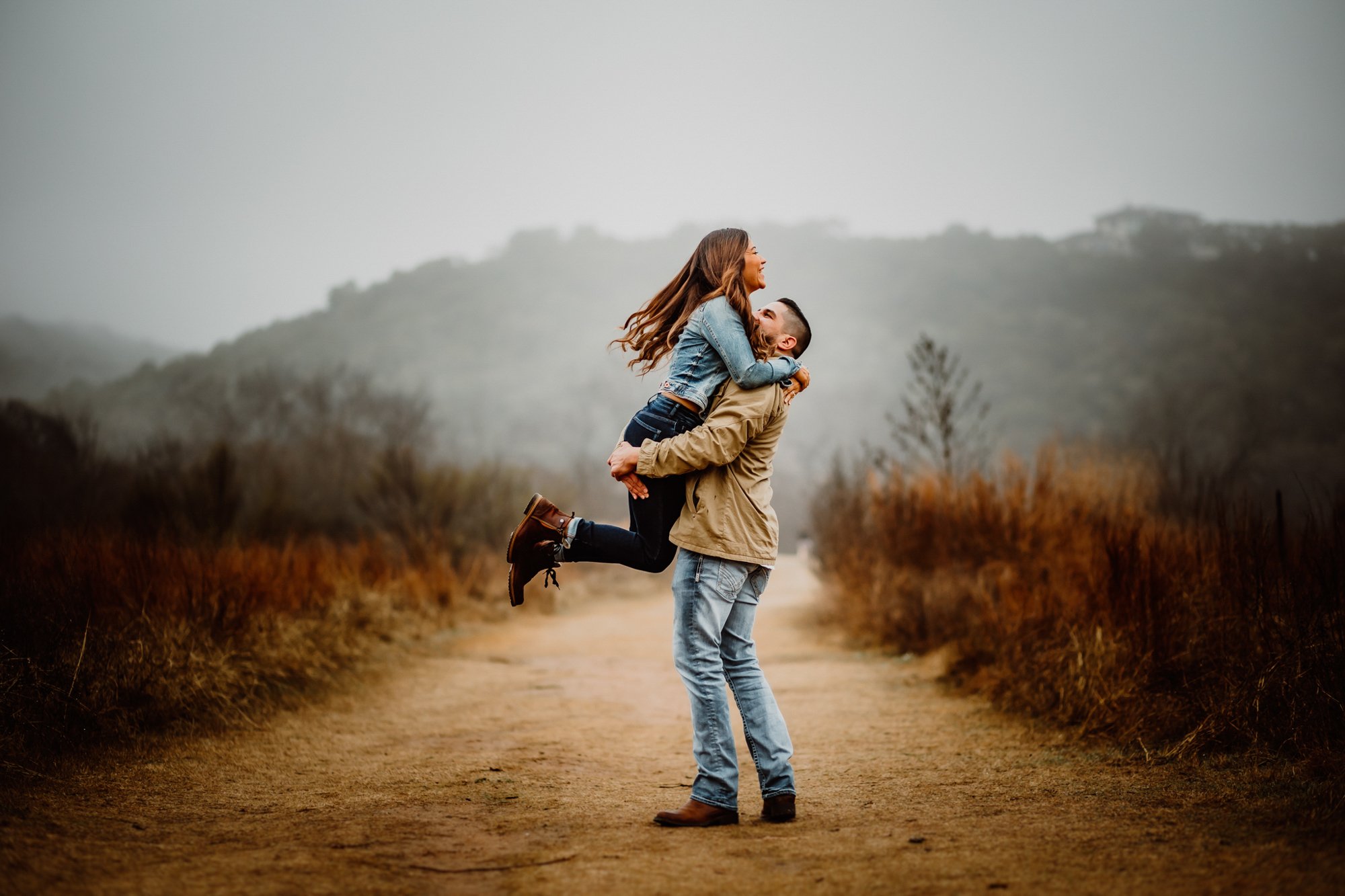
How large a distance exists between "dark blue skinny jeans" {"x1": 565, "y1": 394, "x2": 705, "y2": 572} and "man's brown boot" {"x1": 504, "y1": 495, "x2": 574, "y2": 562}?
340 millimetres

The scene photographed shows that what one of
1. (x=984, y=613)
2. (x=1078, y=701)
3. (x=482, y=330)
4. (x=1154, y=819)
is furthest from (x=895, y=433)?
(x=482, y=330)

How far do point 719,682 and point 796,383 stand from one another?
4.09 ft

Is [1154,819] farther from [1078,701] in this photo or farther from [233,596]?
[233,596]

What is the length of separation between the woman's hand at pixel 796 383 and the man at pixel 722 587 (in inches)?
7.6

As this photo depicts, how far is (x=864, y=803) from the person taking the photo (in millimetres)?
3793

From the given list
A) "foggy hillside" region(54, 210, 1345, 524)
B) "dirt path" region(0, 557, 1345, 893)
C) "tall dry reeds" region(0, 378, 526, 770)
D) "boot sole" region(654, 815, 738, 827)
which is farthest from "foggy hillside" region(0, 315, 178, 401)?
"boot sole" region(654, 815, 738, 827)

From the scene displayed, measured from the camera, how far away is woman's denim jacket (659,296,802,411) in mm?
3502

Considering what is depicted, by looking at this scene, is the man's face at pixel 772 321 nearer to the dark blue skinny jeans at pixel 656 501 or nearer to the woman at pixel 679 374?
the woman at pixel 679 374

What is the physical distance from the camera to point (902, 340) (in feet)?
301

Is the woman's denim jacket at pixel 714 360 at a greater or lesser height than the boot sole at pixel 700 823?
greater

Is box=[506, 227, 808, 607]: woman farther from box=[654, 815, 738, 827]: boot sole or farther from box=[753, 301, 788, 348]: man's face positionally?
box=[654, 815, 738, 827]: boot sole

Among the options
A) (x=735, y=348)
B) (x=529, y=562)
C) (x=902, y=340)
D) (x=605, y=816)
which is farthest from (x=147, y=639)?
(x=902, y=340)

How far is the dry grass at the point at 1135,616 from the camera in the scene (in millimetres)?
4172

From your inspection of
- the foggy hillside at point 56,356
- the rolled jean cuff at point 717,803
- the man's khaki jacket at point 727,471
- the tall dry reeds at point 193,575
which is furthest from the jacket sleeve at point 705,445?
the foggy hillside at point 56,356
